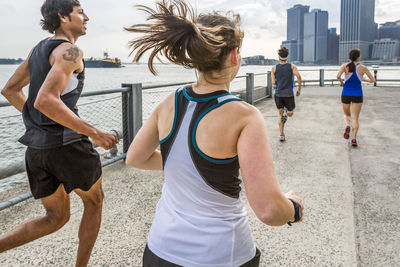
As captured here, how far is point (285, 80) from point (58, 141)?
5.71 m

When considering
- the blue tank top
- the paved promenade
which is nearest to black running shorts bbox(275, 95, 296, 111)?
the paved promenade

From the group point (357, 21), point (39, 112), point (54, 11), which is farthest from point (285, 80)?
point (357, 21)

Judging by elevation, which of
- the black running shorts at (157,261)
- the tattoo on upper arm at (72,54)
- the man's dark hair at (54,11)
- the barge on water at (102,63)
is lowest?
the black running shorts at (157,261)

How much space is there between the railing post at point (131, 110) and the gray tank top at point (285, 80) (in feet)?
10.4

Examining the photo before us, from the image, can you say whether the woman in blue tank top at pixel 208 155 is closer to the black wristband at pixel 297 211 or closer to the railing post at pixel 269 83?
the black wristband at pixel 297 211

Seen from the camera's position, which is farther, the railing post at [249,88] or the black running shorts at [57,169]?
the railing post at [249,88]

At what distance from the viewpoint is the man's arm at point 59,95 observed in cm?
198

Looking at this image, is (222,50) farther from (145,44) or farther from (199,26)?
(145,44)

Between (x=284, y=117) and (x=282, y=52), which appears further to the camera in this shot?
(x=284, y=117)

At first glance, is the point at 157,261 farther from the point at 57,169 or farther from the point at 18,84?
the point at 18,84

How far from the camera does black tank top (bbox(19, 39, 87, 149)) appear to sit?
2168mm

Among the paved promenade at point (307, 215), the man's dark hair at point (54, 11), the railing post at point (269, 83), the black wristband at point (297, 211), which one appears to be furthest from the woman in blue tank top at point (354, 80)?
the railing post at point (269, 83)

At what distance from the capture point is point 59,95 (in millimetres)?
2047

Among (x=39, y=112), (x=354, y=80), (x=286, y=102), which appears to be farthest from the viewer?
(x=286, y=102)
